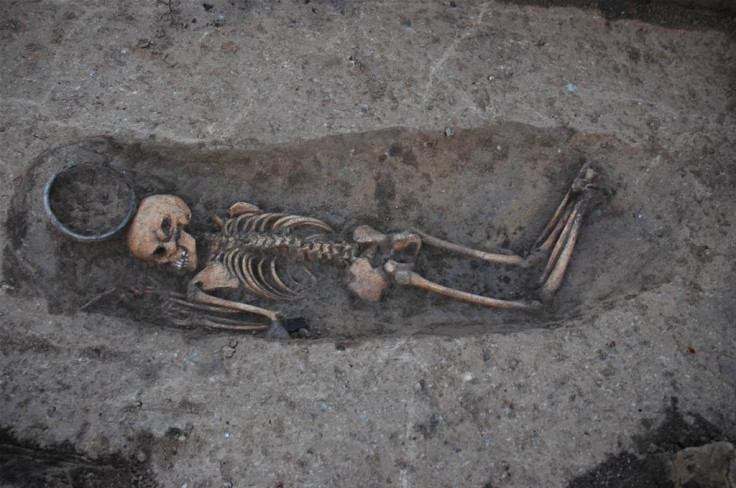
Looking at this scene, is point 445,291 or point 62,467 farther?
point 445,291

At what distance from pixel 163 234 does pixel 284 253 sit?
35.8 inches

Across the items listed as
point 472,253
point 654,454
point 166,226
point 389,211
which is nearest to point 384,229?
point 389,211

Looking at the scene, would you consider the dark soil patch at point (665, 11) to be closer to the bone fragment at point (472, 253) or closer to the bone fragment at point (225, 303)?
the bone fragment at point (472, 253)

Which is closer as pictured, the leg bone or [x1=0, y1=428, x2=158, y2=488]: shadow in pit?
[x1=0, y1=428, x2=158, y2=488]: shadow in pit

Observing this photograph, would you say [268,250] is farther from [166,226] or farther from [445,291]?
[445,291]

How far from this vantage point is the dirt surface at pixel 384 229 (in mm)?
3803

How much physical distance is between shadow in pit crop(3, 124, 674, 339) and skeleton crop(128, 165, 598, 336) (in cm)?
13

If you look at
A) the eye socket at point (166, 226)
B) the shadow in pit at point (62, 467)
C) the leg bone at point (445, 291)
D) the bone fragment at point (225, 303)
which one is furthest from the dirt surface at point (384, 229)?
the eye socket at point (166, 226)

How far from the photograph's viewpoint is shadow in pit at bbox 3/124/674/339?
176 inches

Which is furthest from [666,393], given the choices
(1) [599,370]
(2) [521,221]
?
(2) [521,221]

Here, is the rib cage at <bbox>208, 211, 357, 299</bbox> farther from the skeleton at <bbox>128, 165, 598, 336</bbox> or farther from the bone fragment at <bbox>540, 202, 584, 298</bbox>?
the bone fragment at <bbox>540, 202, 584, 298</bbox>

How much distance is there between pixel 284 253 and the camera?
189 inches

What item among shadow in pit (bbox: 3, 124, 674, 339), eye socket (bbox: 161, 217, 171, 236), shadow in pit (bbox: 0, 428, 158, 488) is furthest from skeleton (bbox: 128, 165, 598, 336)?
shadow in pit (bbox: 0, 428, 158, 488)

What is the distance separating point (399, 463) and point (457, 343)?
86cm
